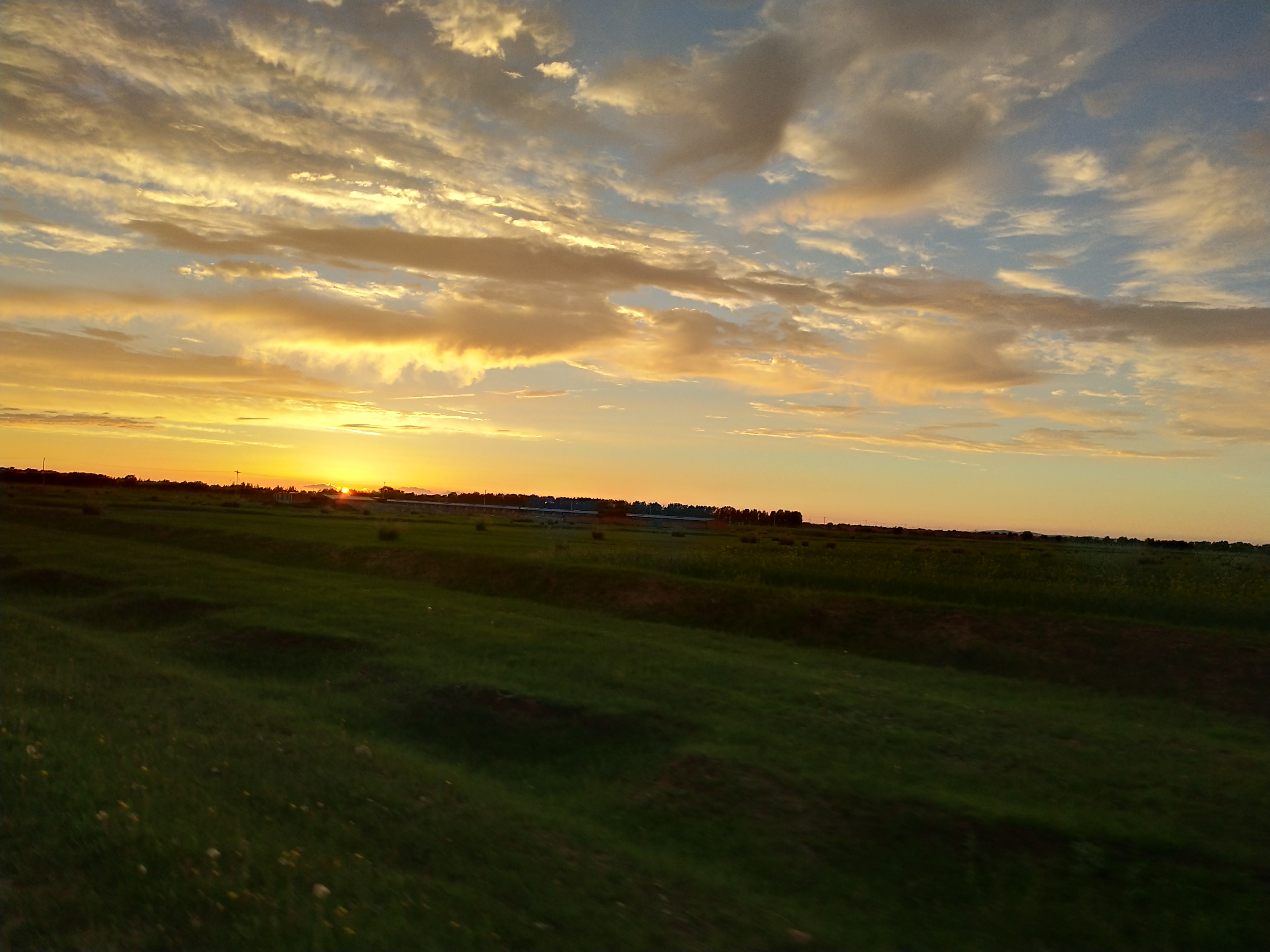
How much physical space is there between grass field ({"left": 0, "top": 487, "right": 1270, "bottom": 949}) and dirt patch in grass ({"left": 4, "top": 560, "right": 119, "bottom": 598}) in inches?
9.4

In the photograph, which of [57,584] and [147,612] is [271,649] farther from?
[57,584]

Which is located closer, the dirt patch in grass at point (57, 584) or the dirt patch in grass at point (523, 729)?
the dirt patch in grass at point (523, 729)

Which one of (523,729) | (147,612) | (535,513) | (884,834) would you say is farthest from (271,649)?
(535,513)

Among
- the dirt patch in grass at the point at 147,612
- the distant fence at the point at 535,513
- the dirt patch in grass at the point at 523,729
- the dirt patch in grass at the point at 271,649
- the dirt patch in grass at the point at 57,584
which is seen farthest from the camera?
the distant fence at the point at 535,513

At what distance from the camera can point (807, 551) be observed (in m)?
50.5

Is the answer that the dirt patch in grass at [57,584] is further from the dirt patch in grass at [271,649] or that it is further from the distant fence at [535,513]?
the distant fence at [535,513]

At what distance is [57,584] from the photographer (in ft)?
103

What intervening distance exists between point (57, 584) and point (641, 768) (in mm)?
27873

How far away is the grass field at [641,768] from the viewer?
8344 mm

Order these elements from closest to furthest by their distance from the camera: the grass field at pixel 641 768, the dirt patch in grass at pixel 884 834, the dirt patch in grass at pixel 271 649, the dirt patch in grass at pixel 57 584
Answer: the grass field at pixel 641 768 < the dirt patch in grass at pixel 884 834 < the dirt patch in grass at pixel 271 649 < the dirt patch in grass at pixel 57 584

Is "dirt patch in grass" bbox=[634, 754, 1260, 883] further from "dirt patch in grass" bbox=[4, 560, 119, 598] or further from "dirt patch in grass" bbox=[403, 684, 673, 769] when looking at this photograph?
"dirt patch in grass" bbox=[4, 560, 119, 598]

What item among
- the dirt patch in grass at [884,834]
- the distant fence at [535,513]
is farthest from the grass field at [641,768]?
the distant fence at [535,513]

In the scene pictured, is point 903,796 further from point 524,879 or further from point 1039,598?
point 1039,598

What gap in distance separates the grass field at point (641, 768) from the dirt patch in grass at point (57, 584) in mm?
240
